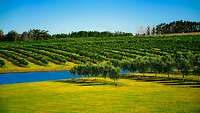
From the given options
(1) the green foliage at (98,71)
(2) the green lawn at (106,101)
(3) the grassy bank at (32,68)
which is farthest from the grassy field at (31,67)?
(2) the green lawn at (106,101)

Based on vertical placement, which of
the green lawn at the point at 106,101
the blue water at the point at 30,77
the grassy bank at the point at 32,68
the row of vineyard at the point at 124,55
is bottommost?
the blue water at the point at 30,77

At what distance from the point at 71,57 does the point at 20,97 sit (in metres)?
101

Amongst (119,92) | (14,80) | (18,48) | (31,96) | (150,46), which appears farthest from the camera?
(150,46)

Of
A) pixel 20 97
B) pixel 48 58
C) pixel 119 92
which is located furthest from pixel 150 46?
pixel 20 97

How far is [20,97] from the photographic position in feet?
222

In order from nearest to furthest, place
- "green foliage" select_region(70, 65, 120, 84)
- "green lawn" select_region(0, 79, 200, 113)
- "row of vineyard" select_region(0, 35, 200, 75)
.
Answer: "green lawn" select_region(0, 79, 200, 113)
"green foliage" select_region(70, 65, 120, 84)
"row of vineyard" select_region(0, 35, 200, 75)

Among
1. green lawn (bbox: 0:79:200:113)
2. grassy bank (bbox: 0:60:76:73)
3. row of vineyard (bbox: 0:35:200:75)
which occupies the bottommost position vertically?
green lawn (bbox: 0:79:200:113)

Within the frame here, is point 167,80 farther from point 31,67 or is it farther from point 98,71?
point 31,67

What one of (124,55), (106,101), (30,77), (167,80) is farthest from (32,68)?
(106,101)

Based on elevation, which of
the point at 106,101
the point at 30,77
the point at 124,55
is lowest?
the point at 30,77

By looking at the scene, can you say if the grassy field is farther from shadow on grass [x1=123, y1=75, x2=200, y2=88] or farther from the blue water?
shadow on grass [x1=123, y1=75, x2=200, y2=88]

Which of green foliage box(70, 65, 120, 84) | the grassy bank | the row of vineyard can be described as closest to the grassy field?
the grassy bank

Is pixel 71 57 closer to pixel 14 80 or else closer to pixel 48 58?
pixel 48 58

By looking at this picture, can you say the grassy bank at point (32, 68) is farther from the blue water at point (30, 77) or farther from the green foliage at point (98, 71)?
the green foliage at point (98, 71)
